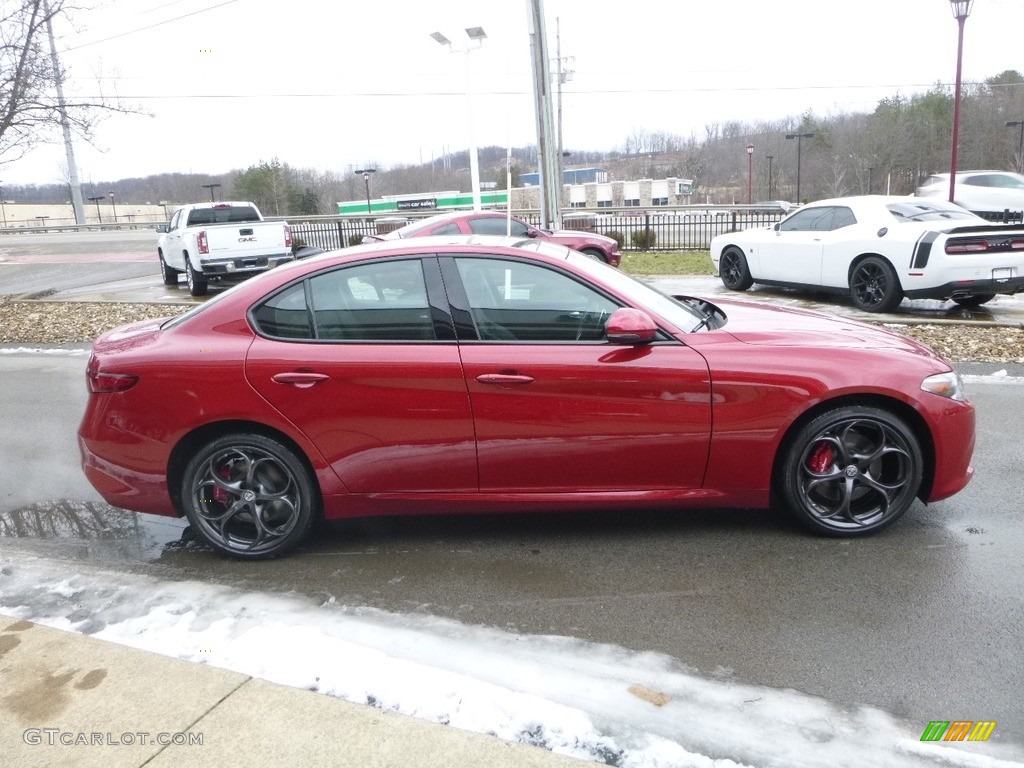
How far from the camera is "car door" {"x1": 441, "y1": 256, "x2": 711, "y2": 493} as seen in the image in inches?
152

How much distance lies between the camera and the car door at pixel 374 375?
12.8 ft

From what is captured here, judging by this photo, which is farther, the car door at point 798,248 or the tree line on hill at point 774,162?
the tree line on hill at point 774,162

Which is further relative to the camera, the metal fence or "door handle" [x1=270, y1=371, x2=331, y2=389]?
the metal fence

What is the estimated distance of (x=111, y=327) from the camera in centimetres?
1204

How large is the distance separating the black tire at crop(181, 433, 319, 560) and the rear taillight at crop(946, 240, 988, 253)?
9.02 meters

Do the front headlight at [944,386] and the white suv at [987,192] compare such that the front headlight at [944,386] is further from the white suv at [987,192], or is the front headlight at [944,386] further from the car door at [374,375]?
the white suv at [987,192]

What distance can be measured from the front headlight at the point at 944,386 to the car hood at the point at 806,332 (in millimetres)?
160

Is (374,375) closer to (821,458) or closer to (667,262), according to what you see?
(821,458)

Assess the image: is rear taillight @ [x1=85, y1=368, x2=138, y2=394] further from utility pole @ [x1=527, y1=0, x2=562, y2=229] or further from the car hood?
utility pole @ [x1=527, y1=0, x2=562, y2=229]

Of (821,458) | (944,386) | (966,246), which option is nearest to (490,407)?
(821,458)

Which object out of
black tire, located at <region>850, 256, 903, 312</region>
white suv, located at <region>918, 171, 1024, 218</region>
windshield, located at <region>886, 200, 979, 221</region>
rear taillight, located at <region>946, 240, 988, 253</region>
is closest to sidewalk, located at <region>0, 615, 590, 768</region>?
rear taillight, located at <region>946, 240, 988, 253</region>

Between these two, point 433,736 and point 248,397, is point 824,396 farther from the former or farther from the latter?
point 248,397

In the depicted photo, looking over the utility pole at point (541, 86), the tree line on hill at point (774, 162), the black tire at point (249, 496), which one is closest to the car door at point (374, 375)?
the black tire at point (249, 496)

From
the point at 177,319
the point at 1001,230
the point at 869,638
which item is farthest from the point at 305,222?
the point at 869,638
